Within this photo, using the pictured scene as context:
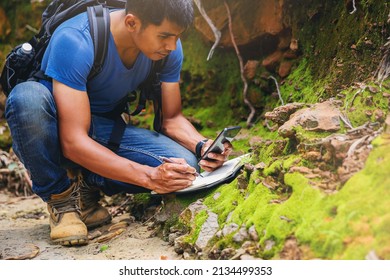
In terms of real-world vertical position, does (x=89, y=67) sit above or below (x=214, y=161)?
above

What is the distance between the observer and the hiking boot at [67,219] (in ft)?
9.80

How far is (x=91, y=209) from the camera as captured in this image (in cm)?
336

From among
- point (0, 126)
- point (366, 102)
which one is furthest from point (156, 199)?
point (0, 126)

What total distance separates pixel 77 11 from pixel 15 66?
19.9 inches

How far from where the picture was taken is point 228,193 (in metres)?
2.82

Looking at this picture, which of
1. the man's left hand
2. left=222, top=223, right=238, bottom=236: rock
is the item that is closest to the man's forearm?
the man's left hand

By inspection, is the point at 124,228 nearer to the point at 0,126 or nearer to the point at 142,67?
the point at 142,67

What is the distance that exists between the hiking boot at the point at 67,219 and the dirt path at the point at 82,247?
0.16 ft

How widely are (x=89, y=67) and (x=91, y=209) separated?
997 millimetres

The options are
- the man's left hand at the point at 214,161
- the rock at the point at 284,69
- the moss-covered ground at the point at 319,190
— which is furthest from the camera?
the rock at the point at 284,69

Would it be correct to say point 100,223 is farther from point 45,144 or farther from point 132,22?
point 132,22

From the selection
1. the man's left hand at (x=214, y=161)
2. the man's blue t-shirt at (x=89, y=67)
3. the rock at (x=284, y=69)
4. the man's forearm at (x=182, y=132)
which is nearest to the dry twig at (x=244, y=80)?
the rock at (x=284, y=69)

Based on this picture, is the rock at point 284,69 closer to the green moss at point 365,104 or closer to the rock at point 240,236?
the green moss at point 365,104

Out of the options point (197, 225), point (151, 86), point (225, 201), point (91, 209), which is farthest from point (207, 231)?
point (151, 86)
